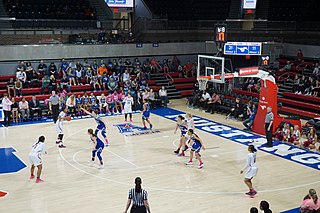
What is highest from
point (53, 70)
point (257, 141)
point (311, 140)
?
point (53, 70)

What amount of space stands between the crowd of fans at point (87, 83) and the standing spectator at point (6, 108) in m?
0.62

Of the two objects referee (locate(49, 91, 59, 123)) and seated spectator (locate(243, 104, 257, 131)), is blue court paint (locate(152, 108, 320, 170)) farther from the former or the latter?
referee (locate(49, 91, 59, 123))

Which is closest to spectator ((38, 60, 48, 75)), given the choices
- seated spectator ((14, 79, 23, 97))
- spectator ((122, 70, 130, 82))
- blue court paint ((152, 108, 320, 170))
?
seated spectator ((14, 79, 23, 97))

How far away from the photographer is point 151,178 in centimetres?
1392

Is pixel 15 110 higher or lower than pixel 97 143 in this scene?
lower

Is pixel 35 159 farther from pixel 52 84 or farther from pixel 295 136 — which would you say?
pixel 52 84

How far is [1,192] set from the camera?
12727mm

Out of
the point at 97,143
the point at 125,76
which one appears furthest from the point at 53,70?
the point at 97,143

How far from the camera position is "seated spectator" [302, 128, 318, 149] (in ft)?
57.0

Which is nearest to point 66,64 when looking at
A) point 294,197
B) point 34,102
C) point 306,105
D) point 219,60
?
point 34,102

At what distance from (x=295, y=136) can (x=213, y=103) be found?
22.8ft

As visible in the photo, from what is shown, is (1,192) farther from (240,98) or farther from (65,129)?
(240,98)

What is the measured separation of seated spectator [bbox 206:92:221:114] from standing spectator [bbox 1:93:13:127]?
1051 cm

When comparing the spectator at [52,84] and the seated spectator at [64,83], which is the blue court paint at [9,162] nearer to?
the spectator at [52,84]
